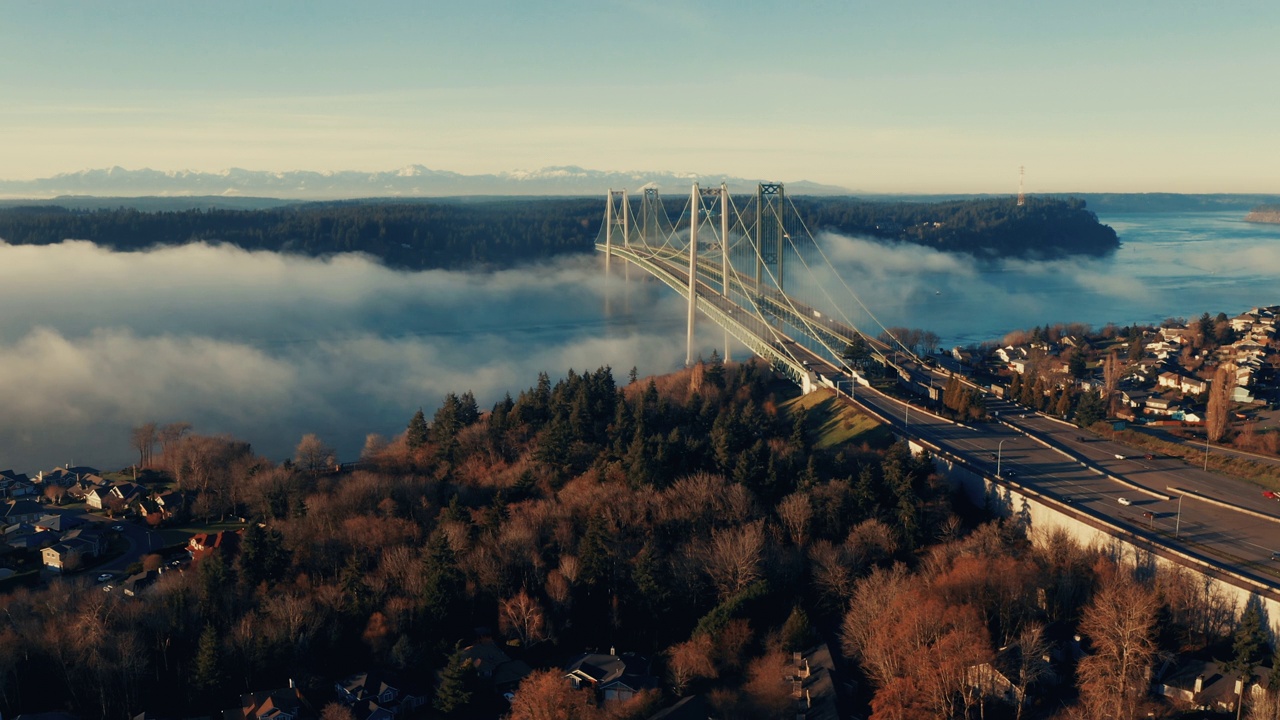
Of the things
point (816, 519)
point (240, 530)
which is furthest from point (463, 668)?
point (240, 530)

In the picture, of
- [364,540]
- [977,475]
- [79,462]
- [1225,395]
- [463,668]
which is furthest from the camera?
[79,462]

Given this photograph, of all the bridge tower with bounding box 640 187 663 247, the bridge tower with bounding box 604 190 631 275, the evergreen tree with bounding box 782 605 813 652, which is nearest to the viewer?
the evergreen tree with bounding box 782 605 813 652

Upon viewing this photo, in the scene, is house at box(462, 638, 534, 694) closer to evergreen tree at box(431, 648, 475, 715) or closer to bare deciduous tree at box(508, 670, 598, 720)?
evergreen tree at box(431, 648, 475, 715)

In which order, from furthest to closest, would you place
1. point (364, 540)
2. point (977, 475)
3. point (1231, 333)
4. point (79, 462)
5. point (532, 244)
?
point (532, 244), point (1231, 333), point (79, 462), point (977, 475), point (364, 540)

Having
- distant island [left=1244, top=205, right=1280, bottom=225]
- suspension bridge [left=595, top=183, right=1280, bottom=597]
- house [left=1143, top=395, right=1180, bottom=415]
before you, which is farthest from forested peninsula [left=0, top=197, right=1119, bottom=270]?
distant island [left=1244, top=205, right=1280, bottom=225]

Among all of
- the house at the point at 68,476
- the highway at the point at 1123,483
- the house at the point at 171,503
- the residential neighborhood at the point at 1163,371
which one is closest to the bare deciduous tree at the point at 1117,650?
the highway at the point at 1123,483

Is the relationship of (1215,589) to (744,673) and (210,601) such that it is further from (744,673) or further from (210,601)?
(210,601)
